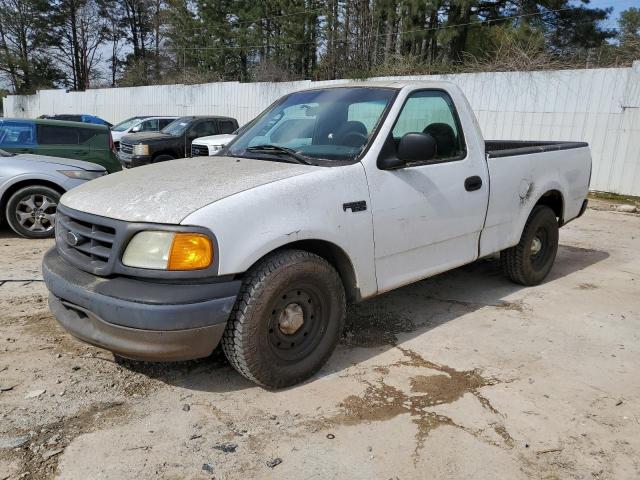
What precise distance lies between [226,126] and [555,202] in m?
12.1

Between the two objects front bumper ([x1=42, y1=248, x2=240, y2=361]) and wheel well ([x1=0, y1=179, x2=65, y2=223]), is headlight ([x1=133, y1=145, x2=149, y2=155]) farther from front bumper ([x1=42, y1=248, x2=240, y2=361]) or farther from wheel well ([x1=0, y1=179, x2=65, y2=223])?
front bumper ([x1=42, y1=248, x2=240, y2=361])

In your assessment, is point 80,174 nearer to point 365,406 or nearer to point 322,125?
point 322,125

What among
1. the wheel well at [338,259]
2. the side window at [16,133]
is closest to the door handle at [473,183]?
the wheel well at [338,259]

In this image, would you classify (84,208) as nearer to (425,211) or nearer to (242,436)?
(242,436)

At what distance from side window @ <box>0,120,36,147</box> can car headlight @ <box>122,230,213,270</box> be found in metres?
6.62

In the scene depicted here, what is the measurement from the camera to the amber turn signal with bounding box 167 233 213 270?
2738mm

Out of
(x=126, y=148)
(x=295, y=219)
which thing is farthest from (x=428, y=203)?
(x=126, y=148)

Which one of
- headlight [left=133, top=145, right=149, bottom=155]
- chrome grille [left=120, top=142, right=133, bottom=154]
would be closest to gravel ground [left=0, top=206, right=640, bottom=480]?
headlight [left=133, top=145, right=149, bottom=155]

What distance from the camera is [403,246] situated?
3719mm

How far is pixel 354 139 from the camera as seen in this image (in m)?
3.68

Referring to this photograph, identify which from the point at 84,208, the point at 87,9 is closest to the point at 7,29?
the point at 87,9

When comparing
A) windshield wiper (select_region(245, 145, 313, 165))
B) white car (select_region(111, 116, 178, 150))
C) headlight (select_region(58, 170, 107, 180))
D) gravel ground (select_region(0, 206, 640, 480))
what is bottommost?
gravel ground (select_region(0, 206, 640, 480))

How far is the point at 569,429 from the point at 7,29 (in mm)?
55608

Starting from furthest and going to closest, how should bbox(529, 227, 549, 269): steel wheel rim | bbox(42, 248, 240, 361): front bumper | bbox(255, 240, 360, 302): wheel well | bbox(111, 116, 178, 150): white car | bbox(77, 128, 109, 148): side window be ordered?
1. bbox(111, 116, 178, 150): white car
2. bbox(77, 128, 109, 148): side window
3. bbox(529, 227, 549, 269): steel wheel rim
4. bbox(255, 240, 360, 302): wheel well
5. bbox(42, 248, 240, 361): front bumper
